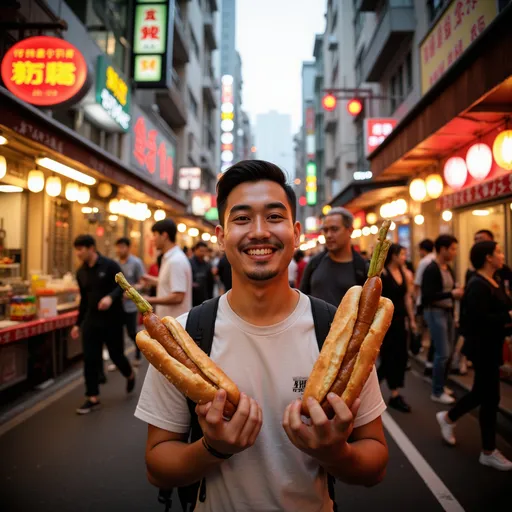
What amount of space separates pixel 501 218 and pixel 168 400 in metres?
7.92

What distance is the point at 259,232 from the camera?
149cm

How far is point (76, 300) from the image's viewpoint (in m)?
8.24

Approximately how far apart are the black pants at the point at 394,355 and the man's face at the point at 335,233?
5.05 feet

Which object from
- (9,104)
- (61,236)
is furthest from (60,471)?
(61,236)

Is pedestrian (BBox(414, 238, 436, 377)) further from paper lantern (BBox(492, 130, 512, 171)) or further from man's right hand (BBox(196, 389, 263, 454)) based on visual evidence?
man's right hand (BBox(196, 389, 263, 454))

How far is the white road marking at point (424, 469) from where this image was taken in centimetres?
332

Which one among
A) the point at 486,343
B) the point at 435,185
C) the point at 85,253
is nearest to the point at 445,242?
the point at 486,343

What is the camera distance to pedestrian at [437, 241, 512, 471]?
12.9 ft

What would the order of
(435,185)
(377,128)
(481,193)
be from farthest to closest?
(377,128) → (435,185) → (481,193)

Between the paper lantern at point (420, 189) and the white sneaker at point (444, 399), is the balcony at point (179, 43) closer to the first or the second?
the paper lantern at point (420, 189)

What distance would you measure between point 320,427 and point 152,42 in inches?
617

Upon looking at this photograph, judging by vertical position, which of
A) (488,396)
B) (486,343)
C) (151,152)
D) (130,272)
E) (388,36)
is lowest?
(488,396)

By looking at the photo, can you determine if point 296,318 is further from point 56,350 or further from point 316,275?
point 56,350

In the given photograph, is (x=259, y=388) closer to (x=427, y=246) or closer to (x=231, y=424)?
(x=231, y=424)
